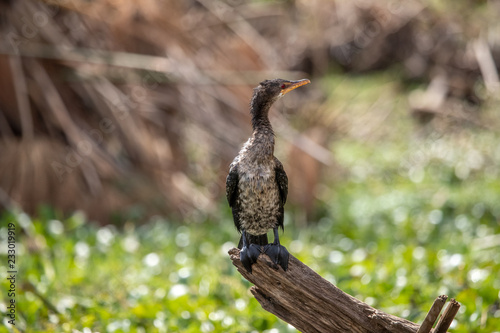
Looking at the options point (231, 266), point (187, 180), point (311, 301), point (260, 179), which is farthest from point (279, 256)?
point (187, 180)

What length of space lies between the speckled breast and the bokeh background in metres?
0.93

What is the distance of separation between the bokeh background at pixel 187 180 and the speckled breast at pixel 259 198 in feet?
3.06

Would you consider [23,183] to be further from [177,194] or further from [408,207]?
[408,207]

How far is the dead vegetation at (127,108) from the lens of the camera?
629 centimetres

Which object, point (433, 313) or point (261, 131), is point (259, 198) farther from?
point (433, 313)

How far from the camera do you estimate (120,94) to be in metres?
6.80

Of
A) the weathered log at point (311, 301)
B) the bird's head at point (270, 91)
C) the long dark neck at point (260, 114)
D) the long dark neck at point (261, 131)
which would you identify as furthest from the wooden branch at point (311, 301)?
the bird's head at point (270, 91)

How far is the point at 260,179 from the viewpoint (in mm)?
2783

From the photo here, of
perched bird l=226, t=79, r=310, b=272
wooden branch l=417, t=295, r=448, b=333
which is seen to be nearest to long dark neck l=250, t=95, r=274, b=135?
perched bird l=226, t=79, r=310, b=272

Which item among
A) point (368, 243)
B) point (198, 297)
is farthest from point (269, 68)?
point (198, 297)

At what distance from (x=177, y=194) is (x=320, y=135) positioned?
197 cm

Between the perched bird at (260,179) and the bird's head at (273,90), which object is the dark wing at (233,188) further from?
the bird's head at (273,90)

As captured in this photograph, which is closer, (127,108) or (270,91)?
(270,91)

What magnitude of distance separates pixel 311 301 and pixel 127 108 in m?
4.58
